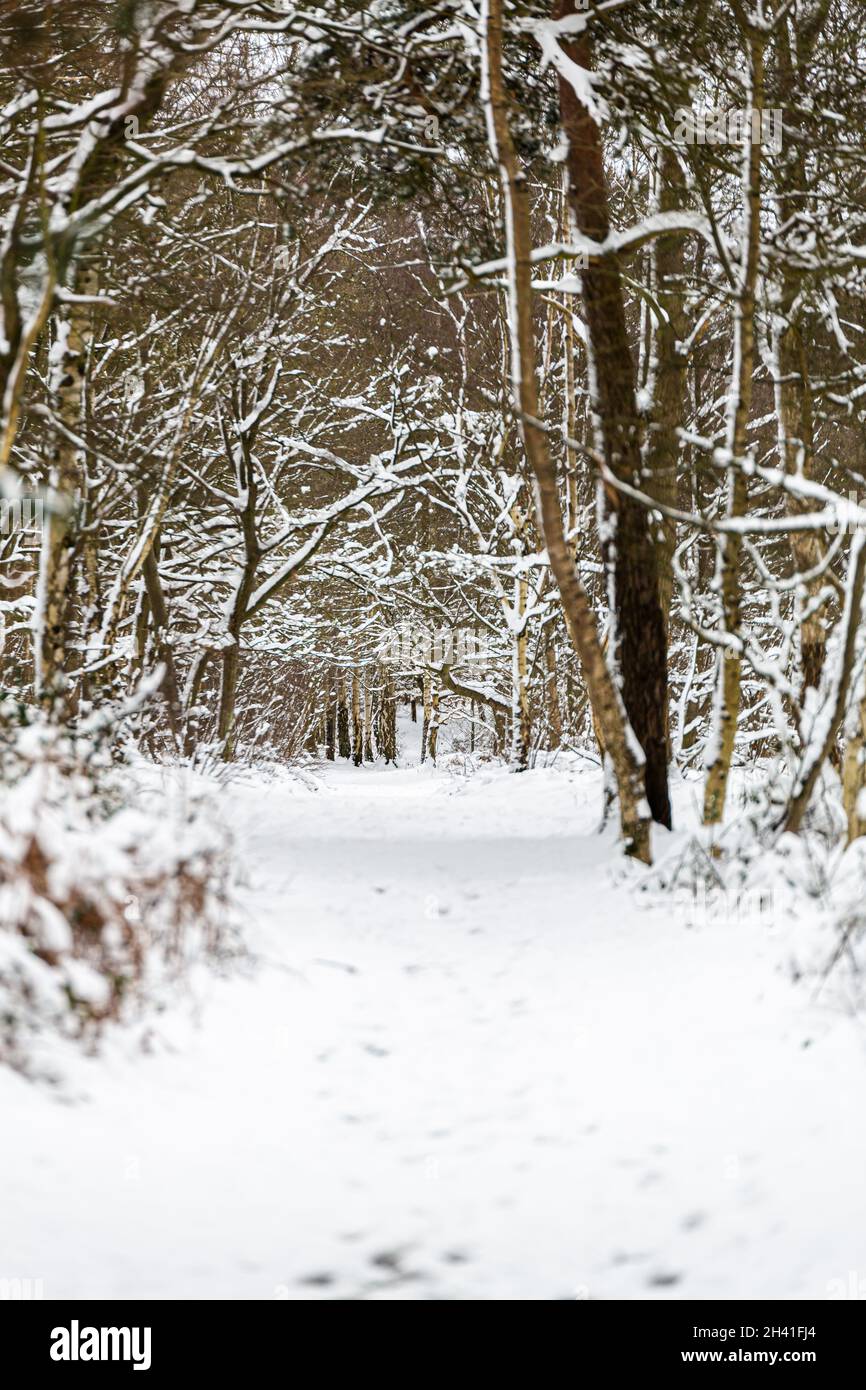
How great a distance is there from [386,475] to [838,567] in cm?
657

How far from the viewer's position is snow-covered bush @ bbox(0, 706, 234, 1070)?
11.2ft

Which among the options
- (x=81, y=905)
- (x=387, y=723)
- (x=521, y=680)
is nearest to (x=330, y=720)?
(x=387, y=723)

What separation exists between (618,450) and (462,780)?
9044 mm

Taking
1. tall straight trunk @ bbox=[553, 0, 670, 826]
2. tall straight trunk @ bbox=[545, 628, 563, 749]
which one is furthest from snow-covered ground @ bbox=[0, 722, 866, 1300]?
tall straight trunk @ bbox=[545, 628, 563, 749]

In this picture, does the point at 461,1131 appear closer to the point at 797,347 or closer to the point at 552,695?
the point at 797,347

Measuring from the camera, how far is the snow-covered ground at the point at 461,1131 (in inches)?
106

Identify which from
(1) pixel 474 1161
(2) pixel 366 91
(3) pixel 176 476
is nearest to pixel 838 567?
(3) pixel 176 476

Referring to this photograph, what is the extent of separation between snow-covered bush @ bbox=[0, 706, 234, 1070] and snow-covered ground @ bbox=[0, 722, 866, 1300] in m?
0.18

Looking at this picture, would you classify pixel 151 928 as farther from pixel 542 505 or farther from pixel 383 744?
pixel 383 744

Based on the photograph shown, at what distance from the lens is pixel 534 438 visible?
6.56 meters

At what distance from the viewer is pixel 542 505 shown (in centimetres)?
665

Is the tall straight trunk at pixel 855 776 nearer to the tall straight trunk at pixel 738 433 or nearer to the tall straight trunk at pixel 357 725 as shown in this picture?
the tall straight trunk at pixel 738 433

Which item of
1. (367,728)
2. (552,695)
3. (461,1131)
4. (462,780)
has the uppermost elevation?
(552,695)

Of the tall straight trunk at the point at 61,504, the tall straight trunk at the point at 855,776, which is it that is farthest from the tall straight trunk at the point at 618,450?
the tall straight trunk at the point at 61,504
